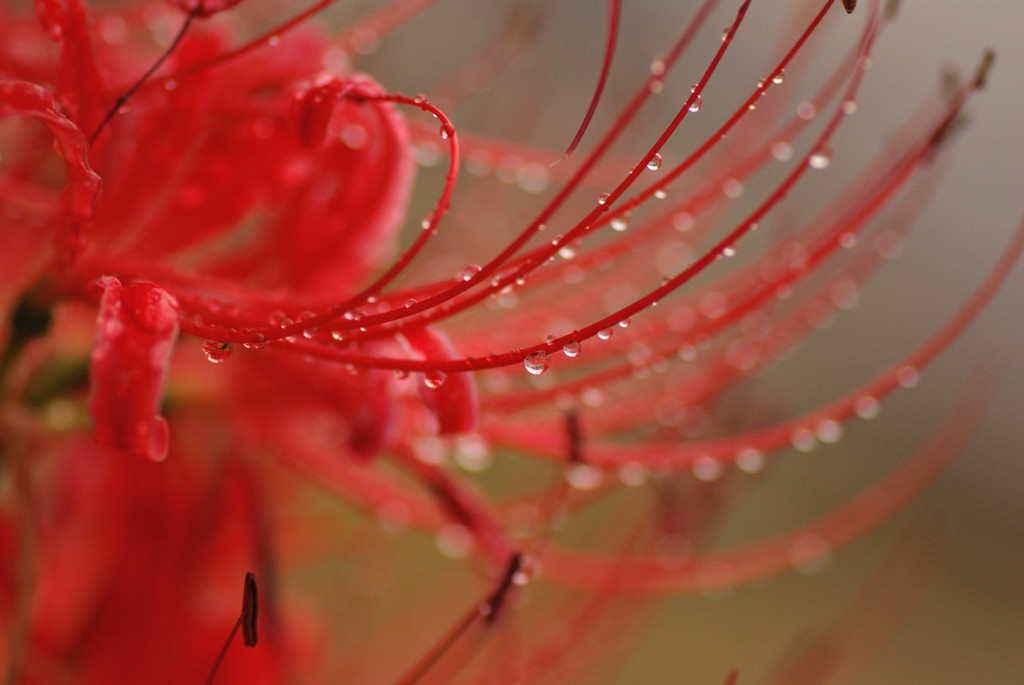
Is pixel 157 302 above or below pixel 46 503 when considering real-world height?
above

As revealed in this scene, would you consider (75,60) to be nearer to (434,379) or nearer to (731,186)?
(434,379)

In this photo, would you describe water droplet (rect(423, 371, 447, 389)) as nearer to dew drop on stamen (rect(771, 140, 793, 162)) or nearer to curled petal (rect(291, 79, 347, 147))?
curled petal (rect(291, 79, 347, 147))

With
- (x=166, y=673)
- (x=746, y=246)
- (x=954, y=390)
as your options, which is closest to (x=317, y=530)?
(x=166, y=673)

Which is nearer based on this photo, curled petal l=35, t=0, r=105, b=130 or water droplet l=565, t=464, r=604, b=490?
curled petal l=35, t=0, r=105, b=130

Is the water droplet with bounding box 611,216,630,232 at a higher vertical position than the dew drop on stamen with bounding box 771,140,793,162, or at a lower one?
lower

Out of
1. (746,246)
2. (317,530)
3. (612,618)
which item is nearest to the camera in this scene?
(612,618)

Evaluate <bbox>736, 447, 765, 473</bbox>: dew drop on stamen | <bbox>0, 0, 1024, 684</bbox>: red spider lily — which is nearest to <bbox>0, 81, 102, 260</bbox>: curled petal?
<bbox>0, 0, 1024, 684</bbox>: red spider lily

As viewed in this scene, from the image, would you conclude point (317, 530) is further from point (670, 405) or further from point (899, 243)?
point (899, 243)
